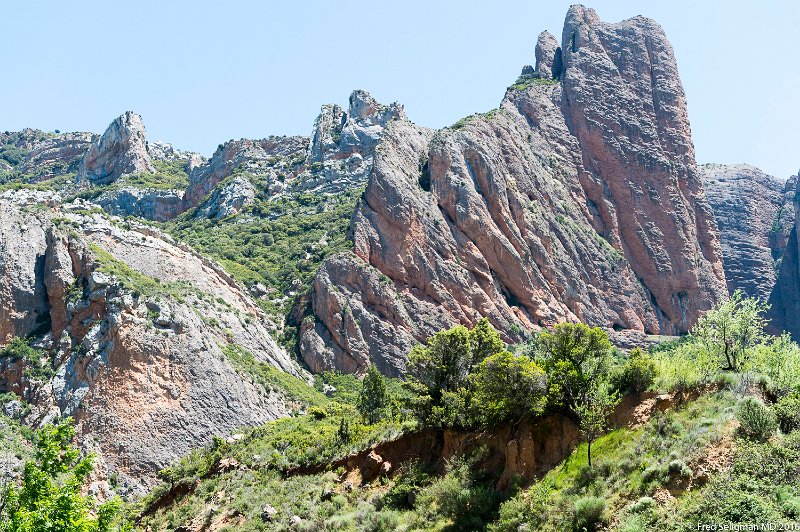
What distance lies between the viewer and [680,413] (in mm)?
27094

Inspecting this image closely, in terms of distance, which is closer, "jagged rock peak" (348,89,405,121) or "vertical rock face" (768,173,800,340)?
"vertical rock face" (768,173,800,340)

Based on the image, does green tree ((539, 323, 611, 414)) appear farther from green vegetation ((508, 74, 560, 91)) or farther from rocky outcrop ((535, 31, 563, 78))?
rocky outcrop ((535, 31, 563, 78))

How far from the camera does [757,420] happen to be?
2308 centimetres

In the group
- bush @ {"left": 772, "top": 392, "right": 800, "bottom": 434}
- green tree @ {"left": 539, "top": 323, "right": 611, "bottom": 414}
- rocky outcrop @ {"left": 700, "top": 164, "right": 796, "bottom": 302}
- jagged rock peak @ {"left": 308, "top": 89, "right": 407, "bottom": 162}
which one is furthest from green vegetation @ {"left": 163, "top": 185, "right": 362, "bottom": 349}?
rocky outcrop @ {"left": 700, "top": 164, "right": 796, "bottom": 302}

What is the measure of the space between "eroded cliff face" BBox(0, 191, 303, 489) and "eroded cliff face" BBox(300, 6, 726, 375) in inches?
544


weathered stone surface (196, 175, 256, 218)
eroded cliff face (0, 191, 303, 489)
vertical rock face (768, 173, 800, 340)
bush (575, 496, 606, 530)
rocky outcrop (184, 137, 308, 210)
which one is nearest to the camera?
bush (575, 496, 606, 530)

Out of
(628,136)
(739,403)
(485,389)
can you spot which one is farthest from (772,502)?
(628,136)

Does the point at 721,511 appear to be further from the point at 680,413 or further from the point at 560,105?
the point at 560,105

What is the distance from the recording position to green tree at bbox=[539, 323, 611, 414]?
30109mm

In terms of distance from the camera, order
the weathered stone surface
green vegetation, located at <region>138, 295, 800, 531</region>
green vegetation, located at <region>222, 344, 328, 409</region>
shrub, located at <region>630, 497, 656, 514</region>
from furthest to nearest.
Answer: the weathered stone surface, green vegetation, located at <region>222, 344, 328, 409</region>, shrub, located at <region>630, 497, 656, 514</region>, green vegetation, located at <region>138, 295, 800, 531</region>

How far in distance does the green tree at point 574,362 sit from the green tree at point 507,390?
69 centimetres

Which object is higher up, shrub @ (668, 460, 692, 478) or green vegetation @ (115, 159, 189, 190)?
green vegetation @ (115, 159, 189, 190)

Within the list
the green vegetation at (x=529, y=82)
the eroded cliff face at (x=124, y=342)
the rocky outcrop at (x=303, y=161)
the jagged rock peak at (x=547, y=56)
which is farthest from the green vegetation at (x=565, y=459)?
the jagged rock peak at (x=547, y=56)

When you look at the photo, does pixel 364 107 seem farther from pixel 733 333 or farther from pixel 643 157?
pixel 733 333
